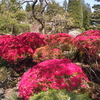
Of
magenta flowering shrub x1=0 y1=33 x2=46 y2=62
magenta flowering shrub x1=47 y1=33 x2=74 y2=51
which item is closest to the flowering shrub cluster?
magenta flowering shrub x1=0 y1=33 x2=46 y2=62

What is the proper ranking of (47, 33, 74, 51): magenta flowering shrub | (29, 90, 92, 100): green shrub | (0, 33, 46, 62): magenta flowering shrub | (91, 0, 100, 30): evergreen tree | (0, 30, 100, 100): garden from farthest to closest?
(91, 0, 100, 30): evergreen tree → (47, 33, 74, 51): magenta flowering shrub → (0, 33, 46, 62): magenta flowering shrub → (0, 30, 100, 100): garden → (29, 90, 92, 100): green shrub

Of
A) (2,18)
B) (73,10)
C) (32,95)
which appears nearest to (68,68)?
(32,95)

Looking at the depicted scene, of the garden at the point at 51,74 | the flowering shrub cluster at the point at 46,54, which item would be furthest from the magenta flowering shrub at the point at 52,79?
the flowering shrub cluster at the point at 46,54

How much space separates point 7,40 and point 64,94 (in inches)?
162

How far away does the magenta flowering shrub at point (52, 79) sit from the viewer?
3.26 meters

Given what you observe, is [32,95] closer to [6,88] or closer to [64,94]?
[64,94]

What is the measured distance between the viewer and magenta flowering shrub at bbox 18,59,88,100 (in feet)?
10.7

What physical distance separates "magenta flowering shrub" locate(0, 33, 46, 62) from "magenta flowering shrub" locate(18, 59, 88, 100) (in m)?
2.45

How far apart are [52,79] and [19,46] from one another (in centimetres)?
317

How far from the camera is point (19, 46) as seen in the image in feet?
19.8

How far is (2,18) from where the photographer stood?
53.8 feet

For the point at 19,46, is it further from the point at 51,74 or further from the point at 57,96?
the point at 57,96

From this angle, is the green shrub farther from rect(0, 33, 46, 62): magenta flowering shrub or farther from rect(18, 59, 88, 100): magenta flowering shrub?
rect(0, 33, 46, 62): magenta flowering shrub

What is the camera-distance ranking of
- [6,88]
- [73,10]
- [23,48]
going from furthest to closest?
[73,10], [23,48], [6,88]
